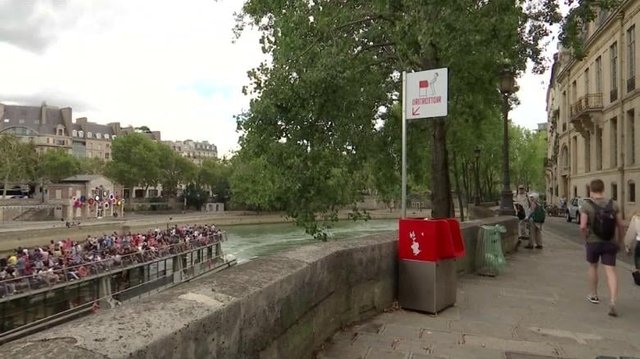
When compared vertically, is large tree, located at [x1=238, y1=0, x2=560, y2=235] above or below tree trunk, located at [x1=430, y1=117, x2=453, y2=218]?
above

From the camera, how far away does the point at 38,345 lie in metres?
1.92

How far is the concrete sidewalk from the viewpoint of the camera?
4777 mm

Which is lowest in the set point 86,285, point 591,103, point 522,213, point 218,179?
point 86,285

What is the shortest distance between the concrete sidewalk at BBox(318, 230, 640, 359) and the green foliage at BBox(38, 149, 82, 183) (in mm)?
95804

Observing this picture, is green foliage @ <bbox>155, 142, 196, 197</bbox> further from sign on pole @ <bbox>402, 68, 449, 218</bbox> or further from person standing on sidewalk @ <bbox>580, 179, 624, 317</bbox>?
person standing on sidewalk @ <bbox>580, 179, 624, 317</bbox>

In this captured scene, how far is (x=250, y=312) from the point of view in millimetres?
3088

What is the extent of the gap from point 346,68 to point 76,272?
2013 centimetres

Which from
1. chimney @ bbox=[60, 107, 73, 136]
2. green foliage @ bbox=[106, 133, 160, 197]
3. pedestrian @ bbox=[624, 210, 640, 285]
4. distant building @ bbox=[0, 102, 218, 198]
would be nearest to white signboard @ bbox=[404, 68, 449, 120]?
pedestrian @ bbox=[624, 210, 640, 285]

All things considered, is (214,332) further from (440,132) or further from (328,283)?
(440,132)

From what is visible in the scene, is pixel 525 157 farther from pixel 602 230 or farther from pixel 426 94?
pixel 426 94

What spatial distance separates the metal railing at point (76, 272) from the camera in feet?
69.5

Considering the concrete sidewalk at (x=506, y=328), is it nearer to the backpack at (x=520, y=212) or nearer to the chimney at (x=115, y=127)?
the backpack at (x=520, y=212)

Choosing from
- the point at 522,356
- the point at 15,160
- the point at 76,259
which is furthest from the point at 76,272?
the point at 15,160

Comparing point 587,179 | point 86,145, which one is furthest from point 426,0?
point 86,145
